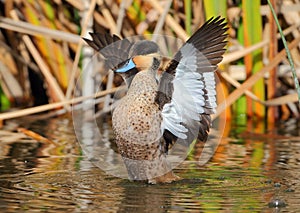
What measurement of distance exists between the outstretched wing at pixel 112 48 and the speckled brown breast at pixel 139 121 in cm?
22

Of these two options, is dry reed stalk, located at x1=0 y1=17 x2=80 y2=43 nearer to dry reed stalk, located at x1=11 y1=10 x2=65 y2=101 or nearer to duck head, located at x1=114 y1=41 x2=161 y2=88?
dry reed stalk, located at x1=11 y1=10 x2=65 y2=101

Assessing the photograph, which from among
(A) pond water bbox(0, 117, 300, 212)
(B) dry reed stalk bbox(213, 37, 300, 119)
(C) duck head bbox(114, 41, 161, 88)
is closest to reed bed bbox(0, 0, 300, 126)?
(B) dry reed stalk bbox(213, 37, 300, 119)

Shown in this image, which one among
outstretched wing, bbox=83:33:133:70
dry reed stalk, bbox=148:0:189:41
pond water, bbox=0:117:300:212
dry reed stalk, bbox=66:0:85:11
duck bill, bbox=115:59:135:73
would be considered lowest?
pond water, bbox=0:117:300:212

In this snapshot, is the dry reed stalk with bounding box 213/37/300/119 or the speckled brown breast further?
the dry reed stalk with bounding box 213/37/300/119

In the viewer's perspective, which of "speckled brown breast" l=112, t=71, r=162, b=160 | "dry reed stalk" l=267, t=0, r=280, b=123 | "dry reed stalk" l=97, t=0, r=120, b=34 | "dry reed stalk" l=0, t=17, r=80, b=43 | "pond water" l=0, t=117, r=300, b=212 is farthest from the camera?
"dry reed stalk" l=0, t=17, r=80, b=43

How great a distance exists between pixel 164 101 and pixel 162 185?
39 cm

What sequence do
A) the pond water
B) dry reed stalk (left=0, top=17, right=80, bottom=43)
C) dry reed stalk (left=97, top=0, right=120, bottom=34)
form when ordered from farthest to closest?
dry reed stalk (left=0, top=17, right=80, bottom=43)
dry reed stalk (left=97, top=0, right=120, bottom=34)
the pond water

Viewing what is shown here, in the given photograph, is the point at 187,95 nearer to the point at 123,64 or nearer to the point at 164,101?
the point at 164,101

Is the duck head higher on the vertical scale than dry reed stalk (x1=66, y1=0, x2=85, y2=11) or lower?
lower

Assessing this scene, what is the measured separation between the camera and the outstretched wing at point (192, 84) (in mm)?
3746

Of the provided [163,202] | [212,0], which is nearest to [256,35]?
[212,0]

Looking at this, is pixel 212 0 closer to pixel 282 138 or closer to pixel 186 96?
pixel 282 138

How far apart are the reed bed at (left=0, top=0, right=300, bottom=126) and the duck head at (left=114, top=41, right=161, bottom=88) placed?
1353mm

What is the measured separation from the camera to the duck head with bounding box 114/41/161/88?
Result: 4023mm
